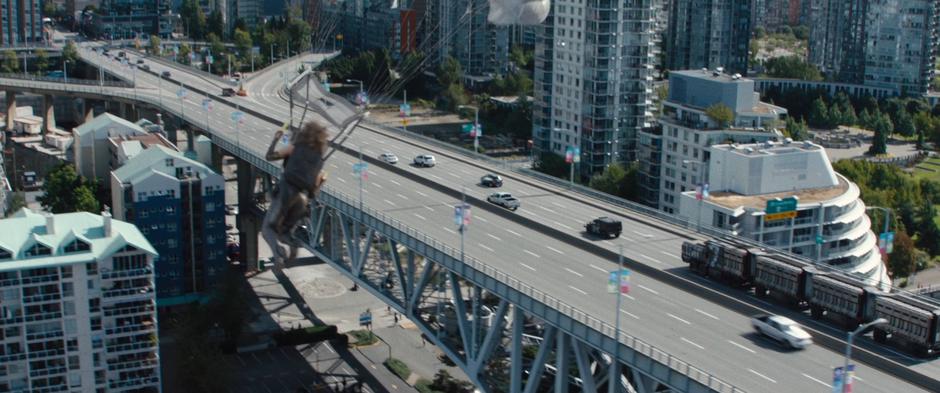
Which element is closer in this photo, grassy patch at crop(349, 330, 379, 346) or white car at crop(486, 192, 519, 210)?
white car at crop(486, 192, 519, 210)

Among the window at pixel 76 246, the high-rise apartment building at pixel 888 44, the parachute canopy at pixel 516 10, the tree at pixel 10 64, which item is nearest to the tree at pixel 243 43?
the tree at pixel 10 64

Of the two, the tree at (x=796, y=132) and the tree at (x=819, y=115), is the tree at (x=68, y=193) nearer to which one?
the tree at (x=796, y=132)

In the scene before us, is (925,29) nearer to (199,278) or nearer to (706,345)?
(199,278)

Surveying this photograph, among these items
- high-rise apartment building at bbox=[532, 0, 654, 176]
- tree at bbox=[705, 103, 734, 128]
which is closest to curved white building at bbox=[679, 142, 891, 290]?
tree at bbox=[705, 103, 734, 128]

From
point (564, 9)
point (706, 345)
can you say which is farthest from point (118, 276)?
point (564, 9)

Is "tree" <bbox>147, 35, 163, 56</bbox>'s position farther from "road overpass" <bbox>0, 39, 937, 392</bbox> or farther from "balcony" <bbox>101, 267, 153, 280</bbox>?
"balcony" <bbox>101, 267, 153, 280</bbox>
